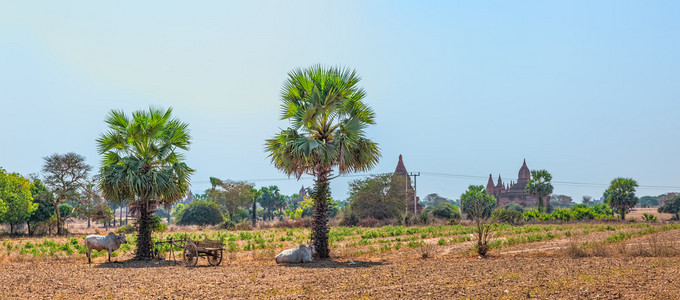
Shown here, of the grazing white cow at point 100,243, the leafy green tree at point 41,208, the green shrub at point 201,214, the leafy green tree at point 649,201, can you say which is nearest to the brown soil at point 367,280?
the grazing white cow at point 100,243

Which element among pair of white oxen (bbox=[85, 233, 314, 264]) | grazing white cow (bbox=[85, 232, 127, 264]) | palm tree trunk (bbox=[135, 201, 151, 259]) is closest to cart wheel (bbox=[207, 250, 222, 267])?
pair of white oxen (bbox=[85, 233, 314, 264])

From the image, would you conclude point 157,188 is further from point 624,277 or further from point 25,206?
point 25,206

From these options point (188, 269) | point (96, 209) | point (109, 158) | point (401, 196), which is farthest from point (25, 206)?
point (401, 196)

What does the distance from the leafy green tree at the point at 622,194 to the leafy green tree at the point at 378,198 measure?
25310 millimetres

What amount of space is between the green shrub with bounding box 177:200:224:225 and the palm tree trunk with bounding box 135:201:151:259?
4703cm

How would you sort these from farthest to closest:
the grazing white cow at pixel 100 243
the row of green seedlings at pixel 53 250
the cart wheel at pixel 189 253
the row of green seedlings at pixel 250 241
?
the row of green seedlings at pixel 250 241, the row of green seedlings at pixel 53 250, the grazing white cow at pixel 100 243, the cart wheel at pixel 189 253

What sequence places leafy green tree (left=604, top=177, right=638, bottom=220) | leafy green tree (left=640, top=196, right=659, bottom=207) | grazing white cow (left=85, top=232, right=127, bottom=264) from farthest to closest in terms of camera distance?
leafy green tree (left=640, top=196, right=659, bottom=207), leafy green tree (left=604, top=177, right=638, bottom=220), grazing white cow (left=85, top=232, right=127, bottom=264)

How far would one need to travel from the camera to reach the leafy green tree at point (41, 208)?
40906 millimetres

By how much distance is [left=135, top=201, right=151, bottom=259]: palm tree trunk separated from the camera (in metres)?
17.4

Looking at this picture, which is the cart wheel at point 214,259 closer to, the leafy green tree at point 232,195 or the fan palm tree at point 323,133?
the fan palm tree at point 323,133

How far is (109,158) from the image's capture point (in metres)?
17.7

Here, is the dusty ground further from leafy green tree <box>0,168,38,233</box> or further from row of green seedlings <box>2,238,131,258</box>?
leafy green tree <box>0,168,38,233</box>

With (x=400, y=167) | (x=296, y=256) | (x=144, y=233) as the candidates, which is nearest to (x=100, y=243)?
(x=144, y=233)

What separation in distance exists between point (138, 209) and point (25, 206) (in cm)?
2550
